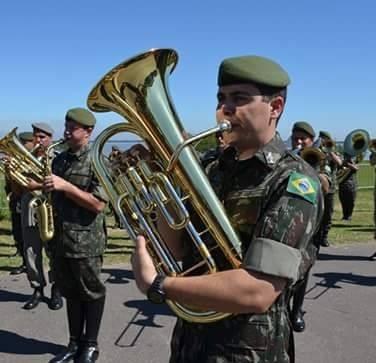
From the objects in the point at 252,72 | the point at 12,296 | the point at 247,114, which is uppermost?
the point at 252,72

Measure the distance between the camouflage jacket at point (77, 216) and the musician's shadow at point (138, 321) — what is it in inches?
34.4

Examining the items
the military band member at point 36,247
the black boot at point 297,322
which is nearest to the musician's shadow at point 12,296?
the military band member at point 36,247

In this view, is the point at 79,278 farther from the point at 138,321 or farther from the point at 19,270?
the point at 19,270

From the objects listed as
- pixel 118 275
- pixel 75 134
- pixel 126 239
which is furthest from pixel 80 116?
pixel 126 239

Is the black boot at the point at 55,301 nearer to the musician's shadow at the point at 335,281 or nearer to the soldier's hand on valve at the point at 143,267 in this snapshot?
the musician's shadow at the point at 335,281

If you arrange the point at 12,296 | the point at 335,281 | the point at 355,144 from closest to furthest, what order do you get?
1. the point at 12,296
2. the point at 335,281
3. the point at 355,144

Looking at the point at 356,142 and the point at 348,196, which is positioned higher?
the point at 356,142

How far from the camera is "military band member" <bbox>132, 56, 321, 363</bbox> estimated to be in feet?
5.48

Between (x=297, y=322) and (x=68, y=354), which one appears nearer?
(x=68, y=354)

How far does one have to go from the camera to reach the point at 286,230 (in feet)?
5.53

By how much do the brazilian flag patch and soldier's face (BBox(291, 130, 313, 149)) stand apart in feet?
12.5

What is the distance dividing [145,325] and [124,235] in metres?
5.12

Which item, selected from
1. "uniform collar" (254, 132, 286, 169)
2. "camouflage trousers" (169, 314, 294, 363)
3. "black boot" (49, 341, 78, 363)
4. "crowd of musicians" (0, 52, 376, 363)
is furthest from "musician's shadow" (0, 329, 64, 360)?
"uniform collar" (254, 132, 286, 169)

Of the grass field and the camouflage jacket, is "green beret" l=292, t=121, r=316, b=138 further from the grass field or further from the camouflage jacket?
the grass field
